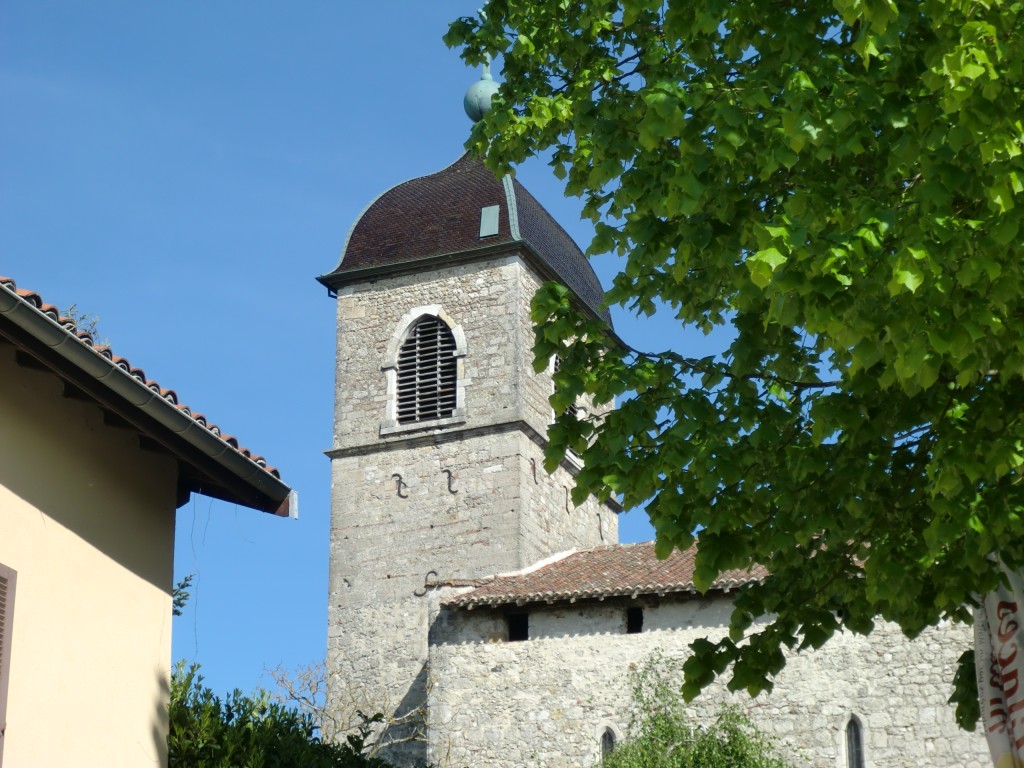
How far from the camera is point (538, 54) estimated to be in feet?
34.1

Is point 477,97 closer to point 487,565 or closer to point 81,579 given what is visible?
point 487,565

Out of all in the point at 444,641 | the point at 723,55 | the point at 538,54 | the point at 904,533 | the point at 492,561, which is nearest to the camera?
the point at 904,533

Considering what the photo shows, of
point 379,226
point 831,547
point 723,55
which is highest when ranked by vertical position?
point 379,226

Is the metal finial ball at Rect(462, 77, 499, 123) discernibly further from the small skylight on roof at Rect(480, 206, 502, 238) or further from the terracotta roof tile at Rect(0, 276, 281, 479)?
the terracotta roof tile at Rect(0, 276, 281, 479)

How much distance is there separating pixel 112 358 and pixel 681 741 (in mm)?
13414

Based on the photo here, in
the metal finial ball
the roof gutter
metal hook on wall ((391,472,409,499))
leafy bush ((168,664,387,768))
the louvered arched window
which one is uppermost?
the metal finial ball

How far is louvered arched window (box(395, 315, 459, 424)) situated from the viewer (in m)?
32.5

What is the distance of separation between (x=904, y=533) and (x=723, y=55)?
2744mm

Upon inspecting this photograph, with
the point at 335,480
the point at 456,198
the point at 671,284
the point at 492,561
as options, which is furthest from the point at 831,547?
the point at 456,198

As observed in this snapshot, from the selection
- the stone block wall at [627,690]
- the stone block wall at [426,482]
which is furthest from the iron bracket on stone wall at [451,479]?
the stone block wall at [627,690]

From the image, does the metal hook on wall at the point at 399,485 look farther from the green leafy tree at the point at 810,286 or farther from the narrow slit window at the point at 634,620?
the green leafy tree at the point at 810,286

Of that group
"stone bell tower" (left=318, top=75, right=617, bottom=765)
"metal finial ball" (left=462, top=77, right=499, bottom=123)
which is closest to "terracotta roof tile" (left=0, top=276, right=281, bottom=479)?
"stone bell tower" (left=318, top=75, right=617, bottom=765)

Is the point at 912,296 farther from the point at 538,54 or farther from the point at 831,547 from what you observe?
the point at 538,54

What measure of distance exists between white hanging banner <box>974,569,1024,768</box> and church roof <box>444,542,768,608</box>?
13.4 metres
